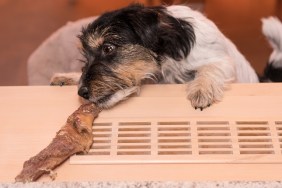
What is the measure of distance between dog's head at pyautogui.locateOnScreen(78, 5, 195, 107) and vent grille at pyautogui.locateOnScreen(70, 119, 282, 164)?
0.85ft

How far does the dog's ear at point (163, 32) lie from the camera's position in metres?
1.53

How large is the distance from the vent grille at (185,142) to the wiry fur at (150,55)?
0.14m

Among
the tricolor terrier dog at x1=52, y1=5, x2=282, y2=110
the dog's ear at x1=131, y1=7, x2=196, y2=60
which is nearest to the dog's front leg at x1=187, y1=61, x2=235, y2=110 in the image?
the tricolor terrier dog at x1=52, y1=5, x2=282, y2=110

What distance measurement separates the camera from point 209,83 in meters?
1.55

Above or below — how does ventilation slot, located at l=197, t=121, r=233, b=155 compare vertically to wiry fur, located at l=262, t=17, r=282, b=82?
below

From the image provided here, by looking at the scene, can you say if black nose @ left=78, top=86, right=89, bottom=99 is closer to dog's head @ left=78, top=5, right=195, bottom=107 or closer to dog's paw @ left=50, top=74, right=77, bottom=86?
dog's head @ left=78, top=5, right=195, bottom=107

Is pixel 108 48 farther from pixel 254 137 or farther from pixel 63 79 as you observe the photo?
pixel 254 137

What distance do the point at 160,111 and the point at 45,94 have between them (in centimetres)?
35

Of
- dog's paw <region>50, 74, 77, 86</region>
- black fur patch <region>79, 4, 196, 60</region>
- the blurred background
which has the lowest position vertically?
dog's paw <region>50, 74, 77, 86</region>

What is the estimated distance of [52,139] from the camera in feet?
3.89

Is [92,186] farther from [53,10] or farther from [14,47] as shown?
[53,10]

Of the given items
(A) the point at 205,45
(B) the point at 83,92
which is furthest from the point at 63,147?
(A) the point at 205,45

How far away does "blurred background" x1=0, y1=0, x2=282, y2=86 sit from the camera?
3.06m

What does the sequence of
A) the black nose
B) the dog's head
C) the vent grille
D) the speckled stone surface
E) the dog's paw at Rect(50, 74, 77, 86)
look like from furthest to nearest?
the dog's paw at Rect(50, 74, 77, 86)
the dog's head
the black nose
the vent grille
the speckled stone surface
